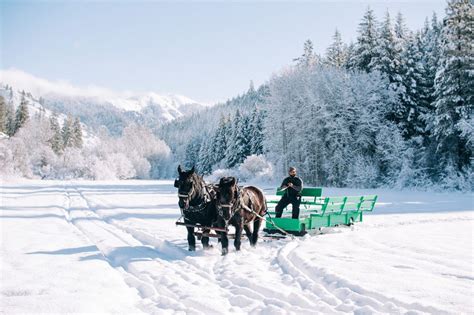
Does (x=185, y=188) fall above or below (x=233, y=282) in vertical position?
above

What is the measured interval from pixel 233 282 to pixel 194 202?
309cm

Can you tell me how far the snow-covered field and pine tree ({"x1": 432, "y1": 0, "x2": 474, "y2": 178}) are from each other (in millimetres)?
21845

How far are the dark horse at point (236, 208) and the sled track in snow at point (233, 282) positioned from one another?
0.43 meters

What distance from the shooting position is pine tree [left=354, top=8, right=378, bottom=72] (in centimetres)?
4338

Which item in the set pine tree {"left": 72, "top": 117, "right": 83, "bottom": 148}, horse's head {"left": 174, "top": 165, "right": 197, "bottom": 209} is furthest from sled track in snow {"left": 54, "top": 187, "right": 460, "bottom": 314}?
pine tree {"left": 72, "top": 117, "right": 83, "bottom": 148}

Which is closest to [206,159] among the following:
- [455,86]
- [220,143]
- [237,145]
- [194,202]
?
[220,143]

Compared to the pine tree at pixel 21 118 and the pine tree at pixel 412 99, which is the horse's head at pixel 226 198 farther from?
the pine tree at pixel 21 118

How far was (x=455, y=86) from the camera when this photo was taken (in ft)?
105

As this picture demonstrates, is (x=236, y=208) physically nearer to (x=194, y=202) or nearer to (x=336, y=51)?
(x=194, y=202)

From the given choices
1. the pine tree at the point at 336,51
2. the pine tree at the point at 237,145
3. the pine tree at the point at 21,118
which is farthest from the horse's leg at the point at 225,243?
the pine tree at the point at 21,118

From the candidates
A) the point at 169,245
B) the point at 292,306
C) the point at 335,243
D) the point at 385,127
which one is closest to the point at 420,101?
the point at 385,127

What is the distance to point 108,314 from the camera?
5359 mm

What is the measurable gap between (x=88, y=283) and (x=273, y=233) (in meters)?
6.49

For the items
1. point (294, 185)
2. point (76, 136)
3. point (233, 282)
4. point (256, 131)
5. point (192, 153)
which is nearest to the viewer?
point (233, 282)
